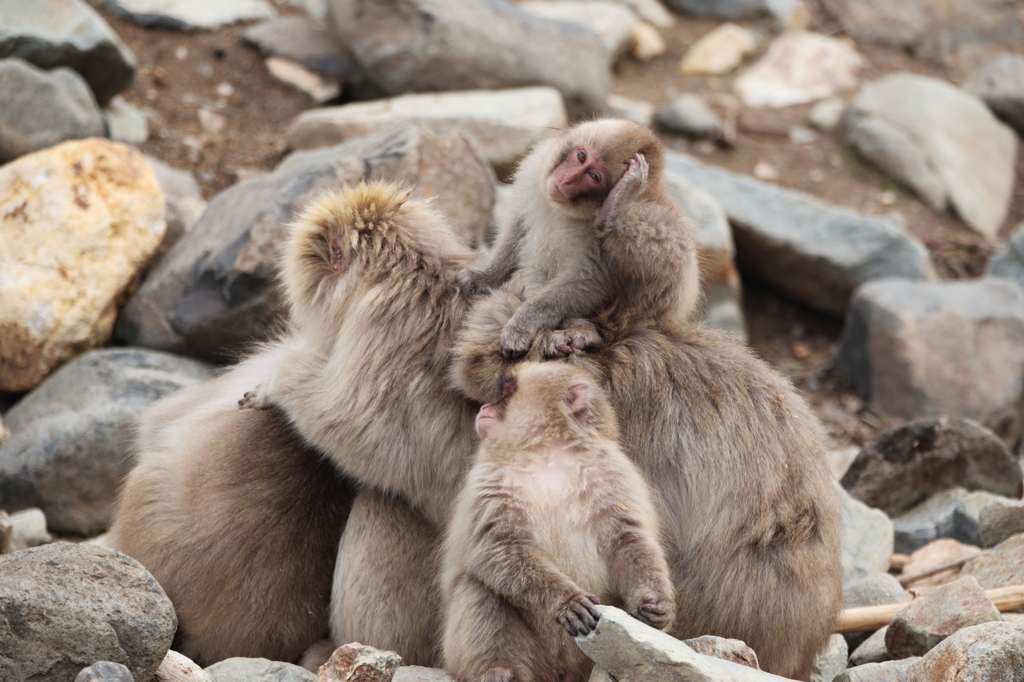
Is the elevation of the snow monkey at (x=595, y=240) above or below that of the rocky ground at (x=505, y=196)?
above

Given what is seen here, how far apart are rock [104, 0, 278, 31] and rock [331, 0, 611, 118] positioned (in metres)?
1.06

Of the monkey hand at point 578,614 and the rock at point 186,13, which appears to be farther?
the rock at point 186,13

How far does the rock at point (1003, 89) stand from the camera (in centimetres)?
1178

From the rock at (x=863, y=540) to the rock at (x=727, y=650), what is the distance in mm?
1925

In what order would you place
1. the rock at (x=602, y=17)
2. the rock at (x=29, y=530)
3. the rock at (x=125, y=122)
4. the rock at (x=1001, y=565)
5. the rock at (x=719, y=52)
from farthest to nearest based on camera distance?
the rock at (x=719, y=52) < the rock at (x=602, y=17) < the rock at (x=125, y=122) < the rock at (x=29, y=530) < the rock at (x=1001, y=565)

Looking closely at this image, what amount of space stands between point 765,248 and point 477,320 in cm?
567

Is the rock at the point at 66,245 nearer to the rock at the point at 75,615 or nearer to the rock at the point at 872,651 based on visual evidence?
the rock at the point at 75,615

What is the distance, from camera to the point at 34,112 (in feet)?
21.8

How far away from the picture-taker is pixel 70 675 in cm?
291

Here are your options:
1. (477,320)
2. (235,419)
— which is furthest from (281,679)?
(477,320)

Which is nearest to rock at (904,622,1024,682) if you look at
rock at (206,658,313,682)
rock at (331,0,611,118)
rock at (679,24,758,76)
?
rock at (206,658,313,682)

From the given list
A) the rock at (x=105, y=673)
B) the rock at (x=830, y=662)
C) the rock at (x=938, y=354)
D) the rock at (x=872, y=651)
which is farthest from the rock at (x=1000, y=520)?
the rock at (x=105, y=673)

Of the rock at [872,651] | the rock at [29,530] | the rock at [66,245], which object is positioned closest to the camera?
the rock at [872,651]

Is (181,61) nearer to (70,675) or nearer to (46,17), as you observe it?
(46,17)
